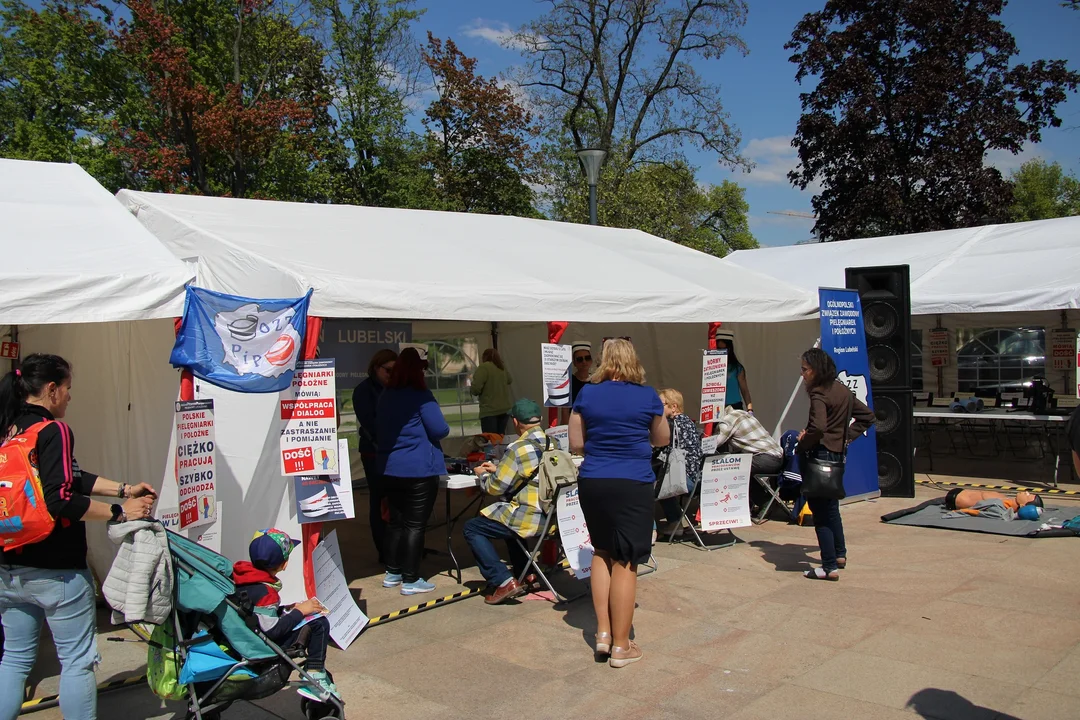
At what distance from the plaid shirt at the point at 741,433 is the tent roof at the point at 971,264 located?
3.66m

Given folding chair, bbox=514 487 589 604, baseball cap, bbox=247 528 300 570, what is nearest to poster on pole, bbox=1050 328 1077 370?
folding chair, bbox=514 487 589 604

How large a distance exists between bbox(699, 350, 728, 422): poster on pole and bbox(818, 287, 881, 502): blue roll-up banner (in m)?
1.45

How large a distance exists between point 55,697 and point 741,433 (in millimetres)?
5197

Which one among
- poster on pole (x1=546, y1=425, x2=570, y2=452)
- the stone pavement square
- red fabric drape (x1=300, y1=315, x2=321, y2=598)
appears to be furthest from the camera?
poster on pole (x1=546, y1=425, x2=570, y2=452)

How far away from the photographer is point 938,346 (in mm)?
14586

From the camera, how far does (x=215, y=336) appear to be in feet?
14.9

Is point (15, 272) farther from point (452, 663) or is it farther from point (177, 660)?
point (452, 663)

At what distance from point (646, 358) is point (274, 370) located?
8.20m

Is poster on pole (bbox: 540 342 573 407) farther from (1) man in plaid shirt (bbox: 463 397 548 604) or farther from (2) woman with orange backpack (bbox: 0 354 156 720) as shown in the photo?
(2) woman with orange backpack (bbox: 0 354 156 720)

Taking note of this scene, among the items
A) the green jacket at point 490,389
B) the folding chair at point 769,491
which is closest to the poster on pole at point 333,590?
the folding chair at point 769,491

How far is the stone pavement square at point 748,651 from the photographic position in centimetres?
391

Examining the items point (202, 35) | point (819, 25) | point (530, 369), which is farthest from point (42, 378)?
point (819, 25)

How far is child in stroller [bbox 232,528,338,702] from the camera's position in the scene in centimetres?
351

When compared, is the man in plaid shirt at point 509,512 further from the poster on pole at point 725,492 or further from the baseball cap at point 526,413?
the poster on pole at point 725,492
